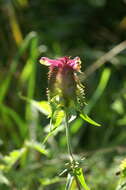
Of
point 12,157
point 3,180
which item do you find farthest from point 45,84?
point 3,180

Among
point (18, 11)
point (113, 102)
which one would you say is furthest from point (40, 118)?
point (18, 11)

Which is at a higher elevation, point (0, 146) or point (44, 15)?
point (44, 15)


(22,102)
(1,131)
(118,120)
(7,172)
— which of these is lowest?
(7,172)

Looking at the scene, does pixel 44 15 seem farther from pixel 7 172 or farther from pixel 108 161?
pixel 7 172

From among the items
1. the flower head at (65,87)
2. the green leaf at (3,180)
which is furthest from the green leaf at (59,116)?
the green leaf at (3,180)

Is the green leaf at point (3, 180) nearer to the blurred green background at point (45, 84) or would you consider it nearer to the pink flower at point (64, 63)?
the blurred green background at point (45, 84)

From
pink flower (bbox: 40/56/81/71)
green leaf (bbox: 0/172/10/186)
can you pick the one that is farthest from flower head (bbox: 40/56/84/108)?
green leaf (bbox: 0/172/10/186)

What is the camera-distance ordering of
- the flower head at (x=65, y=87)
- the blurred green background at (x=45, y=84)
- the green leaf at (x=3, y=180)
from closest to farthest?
the flower head at (x=65, y=87), the green leaf at (x=3, y=180), the blurred green background at (x=45, y=84)

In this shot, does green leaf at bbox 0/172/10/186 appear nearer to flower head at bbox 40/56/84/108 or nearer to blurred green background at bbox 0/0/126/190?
blurred green background at bbox 0/0/126/190
